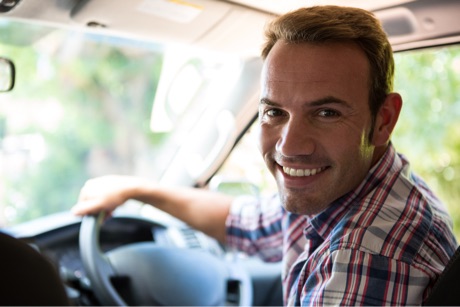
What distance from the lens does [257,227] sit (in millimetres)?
2158

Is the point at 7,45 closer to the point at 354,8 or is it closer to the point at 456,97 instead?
the point at 354,8

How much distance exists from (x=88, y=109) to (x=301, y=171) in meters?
1.99

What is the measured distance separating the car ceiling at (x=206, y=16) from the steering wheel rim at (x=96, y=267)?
0.68m

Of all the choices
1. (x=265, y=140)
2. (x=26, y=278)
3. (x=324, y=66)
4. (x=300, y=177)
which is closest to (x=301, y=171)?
(x=300, y=177)

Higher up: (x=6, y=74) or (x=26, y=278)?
(x=6, y=74)

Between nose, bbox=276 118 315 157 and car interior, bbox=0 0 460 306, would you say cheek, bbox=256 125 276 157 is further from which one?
car interior, bbox=0 0 460 306

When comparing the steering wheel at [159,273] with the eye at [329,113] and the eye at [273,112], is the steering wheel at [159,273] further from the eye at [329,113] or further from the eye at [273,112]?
the eye at [329,113]

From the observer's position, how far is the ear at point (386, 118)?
5.34 ft

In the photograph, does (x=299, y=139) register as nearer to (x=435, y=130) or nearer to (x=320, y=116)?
(x=320, y=116)

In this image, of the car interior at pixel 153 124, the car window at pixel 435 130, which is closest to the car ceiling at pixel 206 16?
the car interior at pixel 153 124

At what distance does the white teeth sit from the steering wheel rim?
78 cm

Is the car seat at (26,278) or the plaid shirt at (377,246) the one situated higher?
the car seat at (26,278)

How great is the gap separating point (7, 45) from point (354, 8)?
1.31 metres

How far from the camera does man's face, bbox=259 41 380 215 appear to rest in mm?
1520
